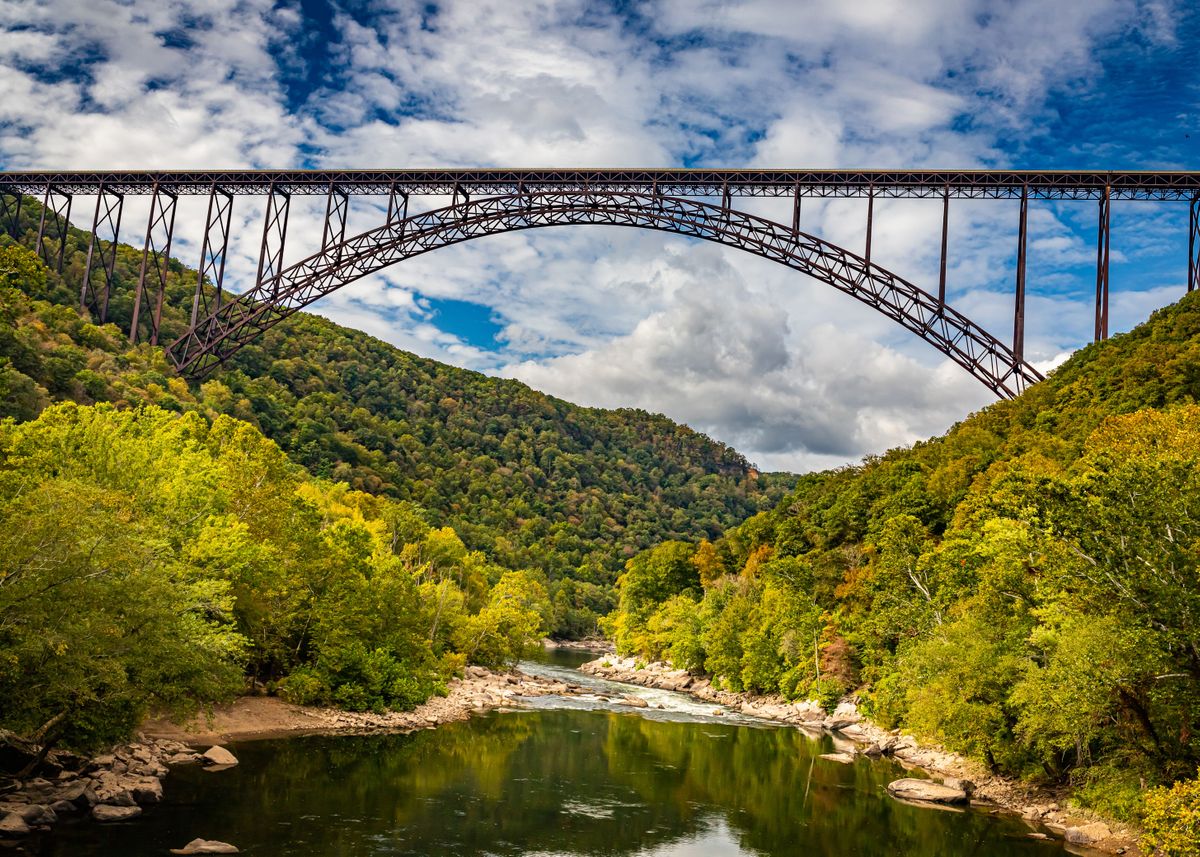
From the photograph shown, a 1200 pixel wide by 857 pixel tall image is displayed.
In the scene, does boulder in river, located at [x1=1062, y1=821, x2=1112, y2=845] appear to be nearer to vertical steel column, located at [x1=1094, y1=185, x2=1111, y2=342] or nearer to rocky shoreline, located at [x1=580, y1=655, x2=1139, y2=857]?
rocky shoreline, located at [x1=580, y1=655, x2=1139, y2=857]

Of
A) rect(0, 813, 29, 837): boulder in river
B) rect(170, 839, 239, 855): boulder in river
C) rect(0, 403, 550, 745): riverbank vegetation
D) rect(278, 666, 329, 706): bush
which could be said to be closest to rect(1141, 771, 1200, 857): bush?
rect(170, 839, 239, 855): boulder in river

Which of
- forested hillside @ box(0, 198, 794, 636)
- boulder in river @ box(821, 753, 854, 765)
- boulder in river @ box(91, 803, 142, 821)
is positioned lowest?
boulder in river @ box(821, 753, 854, 765)

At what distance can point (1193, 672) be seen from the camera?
20.6 m

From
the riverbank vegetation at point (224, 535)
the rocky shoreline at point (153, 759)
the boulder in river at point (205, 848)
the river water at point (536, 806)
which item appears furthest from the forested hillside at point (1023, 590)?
the rocky shoreline at point (153, 759)

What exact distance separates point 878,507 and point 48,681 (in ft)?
160

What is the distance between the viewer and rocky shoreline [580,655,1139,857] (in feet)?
81.0

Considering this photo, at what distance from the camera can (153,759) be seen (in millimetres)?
24312

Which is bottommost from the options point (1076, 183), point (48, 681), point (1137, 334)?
point (48, 681)

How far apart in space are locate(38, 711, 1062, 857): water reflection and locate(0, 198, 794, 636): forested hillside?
36.6ft

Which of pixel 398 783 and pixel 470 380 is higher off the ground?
pixel 470 380

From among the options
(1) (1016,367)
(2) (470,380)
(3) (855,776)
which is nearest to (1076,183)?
(1) (1016,367)

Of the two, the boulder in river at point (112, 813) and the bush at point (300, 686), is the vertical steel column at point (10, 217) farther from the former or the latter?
the boulder in river at point (112, 813)

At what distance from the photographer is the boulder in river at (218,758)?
84.5ft

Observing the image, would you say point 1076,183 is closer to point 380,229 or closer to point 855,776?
point 855,776
